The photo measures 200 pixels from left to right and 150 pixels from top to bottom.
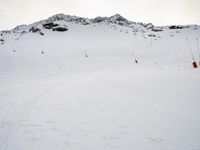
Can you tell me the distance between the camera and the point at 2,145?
11.3ft

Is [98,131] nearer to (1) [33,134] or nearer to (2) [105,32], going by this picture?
(1) [33,134]

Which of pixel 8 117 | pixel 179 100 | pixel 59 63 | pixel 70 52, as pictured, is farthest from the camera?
pixel 70 52

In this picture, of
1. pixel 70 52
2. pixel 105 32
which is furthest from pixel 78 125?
pixel 105 32

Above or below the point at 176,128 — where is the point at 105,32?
above

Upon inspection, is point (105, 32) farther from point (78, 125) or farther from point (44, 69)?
point (78, 125)

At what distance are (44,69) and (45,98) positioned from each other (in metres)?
9.18

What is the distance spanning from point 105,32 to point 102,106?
29.7 m

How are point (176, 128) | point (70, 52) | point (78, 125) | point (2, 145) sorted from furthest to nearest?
1. point (70, 52)
2. point (78, 125)
3. point (176, 128)
4. point (2, 145)

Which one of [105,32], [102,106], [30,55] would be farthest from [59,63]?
[105,32]

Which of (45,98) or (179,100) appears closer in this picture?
(179,100)

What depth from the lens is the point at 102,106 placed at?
523cm

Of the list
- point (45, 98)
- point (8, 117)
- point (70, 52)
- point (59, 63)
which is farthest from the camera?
point (70, 52)

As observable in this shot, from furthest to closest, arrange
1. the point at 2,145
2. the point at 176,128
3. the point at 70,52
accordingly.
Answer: the point at 70,52 → the point at 176,128 → the point at 2,145

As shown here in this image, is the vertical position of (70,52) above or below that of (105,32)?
below
